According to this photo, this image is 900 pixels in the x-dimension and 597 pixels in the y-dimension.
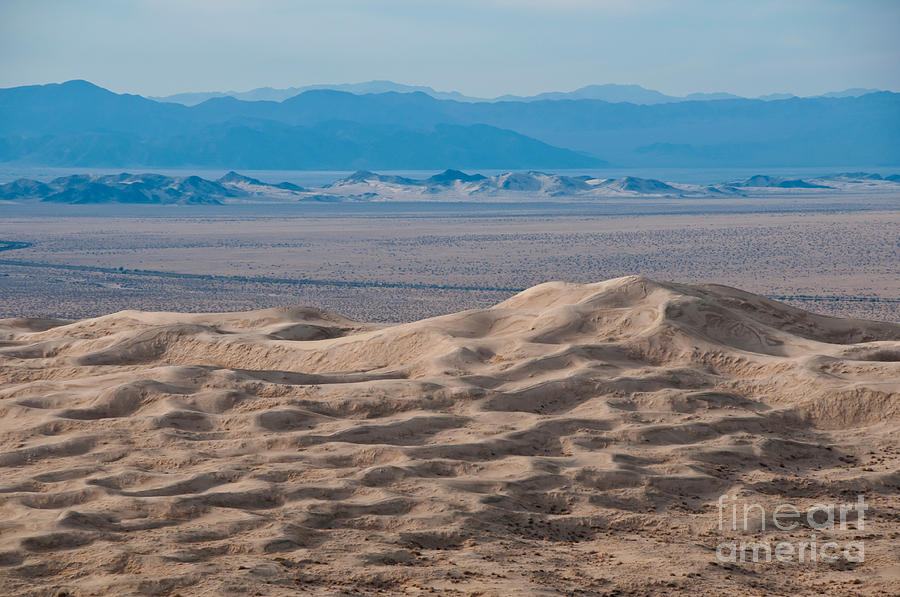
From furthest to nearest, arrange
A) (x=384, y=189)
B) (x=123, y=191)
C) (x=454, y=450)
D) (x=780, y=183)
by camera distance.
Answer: (x=780, y=183) < (x=384, y=189) < (x=123, y=191) < (x=454, y=450)

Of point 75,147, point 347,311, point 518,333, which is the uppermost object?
point 75,147

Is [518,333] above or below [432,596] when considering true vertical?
above

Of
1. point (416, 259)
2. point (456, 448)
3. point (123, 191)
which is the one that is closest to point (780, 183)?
point (123, 191)

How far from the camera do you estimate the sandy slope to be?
5262 millimetres

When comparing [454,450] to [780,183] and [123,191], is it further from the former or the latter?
[780,183]

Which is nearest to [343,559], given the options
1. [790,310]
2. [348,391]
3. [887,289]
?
[348,391]

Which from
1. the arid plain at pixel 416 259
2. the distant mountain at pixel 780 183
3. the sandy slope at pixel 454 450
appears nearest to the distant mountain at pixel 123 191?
the arid plain at pixel 416 259

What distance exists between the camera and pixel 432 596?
4.88 metres

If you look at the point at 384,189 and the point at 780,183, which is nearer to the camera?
the point at 384,189

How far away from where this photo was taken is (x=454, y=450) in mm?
6898

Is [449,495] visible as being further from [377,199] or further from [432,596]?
[377,199]

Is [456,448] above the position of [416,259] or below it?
above

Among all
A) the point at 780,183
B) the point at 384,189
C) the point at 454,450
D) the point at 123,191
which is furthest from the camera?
the point at 780,183

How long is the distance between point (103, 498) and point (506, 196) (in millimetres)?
92981
